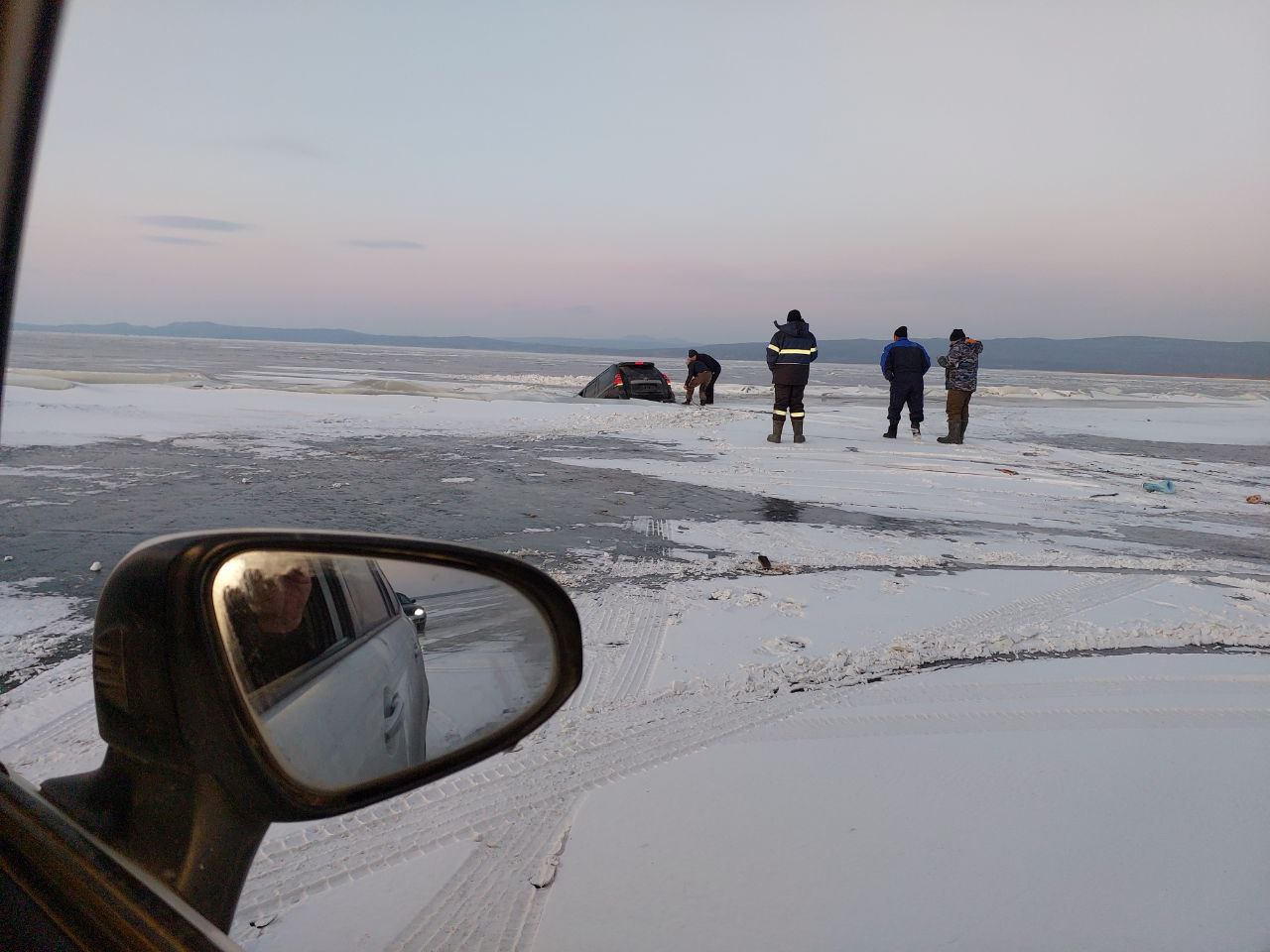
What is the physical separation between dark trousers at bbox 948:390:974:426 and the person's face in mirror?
13335 millimetres

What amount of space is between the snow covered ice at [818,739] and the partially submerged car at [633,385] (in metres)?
12.4

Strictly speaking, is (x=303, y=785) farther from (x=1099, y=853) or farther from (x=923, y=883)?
(x=1099, y=853)

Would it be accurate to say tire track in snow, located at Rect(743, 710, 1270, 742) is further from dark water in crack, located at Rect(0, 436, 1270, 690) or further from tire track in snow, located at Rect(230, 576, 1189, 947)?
dark water in crack, located at Rect(0, 436, 1270, 690)

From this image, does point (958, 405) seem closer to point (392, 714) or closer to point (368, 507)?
point (368, 507)

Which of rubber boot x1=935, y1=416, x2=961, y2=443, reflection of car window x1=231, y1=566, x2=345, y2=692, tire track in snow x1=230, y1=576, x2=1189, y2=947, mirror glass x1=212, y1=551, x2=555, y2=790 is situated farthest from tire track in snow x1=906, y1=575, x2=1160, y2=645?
rubber boot x1=935, y1=416, x2=961, y2=443

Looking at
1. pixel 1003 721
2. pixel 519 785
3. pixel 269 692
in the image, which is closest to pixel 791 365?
pixel 1003 721

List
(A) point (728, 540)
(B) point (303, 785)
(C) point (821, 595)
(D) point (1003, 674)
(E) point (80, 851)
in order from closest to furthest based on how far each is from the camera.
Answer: (E) point (80, 851)
(B) point (303, 785)
(D) point (1003, 674)
(C) point (821, 595)
(A) point (728, 540)

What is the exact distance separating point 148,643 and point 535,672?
0.70 m

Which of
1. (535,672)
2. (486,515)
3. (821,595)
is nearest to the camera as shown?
(535,672)

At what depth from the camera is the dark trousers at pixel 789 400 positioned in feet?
41.0

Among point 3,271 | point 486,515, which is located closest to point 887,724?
point 3,271

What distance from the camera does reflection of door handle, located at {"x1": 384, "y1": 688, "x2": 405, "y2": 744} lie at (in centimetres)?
149

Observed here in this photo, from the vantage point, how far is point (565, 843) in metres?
2.33

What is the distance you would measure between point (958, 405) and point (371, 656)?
43.5 ft
